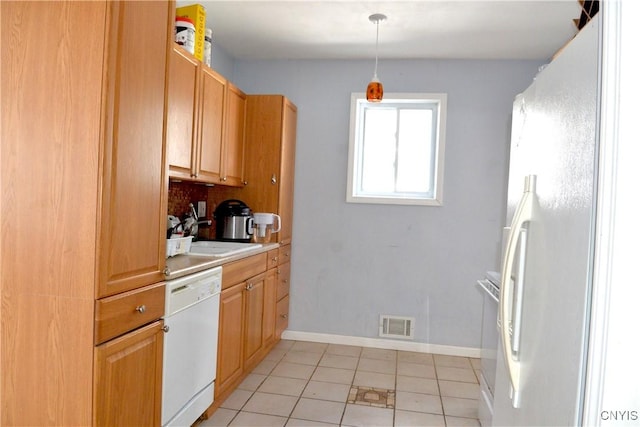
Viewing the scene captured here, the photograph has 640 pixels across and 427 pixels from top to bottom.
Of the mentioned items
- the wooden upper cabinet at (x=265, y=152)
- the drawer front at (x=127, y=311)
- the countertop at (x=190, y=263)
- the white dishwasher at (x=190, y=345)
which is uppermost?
the wooden upper cabinet at (x=265, y=152)

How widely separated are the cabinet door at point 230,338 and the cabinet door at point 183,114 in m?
0.74

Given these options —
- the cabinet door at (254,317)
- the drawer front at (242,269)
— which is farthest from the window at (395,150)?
the cabinet door at (254,317)

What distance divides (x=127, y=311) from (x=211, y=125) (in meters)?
1.51

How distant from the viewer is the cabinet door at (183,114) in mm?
2256

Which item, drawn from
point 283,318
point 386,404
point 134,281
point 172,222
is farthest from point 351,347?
point 134,281

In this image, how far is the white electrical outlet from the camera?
3357 millimetres

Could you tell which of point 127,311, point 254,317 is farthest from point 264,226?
point 127,311

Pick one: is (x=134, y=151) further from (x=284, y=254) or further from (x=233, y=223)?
(x=284, y=254)

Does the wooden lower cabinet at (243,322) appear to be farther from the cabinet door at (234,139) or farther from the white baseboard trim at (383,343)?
the cabinet door at (234,139)

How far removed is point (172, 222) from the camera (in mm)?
2525

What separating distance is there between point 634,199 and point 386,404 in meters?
2.15

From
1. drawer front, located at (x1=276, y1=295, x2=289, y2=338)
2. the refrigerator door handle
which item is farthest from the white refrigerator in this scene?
drawer front, located at (x1=276, y1=295, x2=289, y2=338)

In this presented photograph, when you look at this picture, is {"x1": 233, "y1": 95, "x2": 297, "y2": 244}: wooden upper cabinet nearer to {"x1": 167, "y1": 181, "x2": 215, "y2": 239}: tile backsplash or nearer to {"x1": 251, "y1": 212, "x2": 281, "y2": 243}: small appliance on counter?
{"x1": 251, "y1": 212, "x2": 281, "y2": 243}: small appliance on counter

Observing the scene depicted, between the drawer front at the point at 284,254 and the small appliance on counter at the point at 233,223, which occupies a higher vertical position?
the small appliance on counter at the point at 233,223
